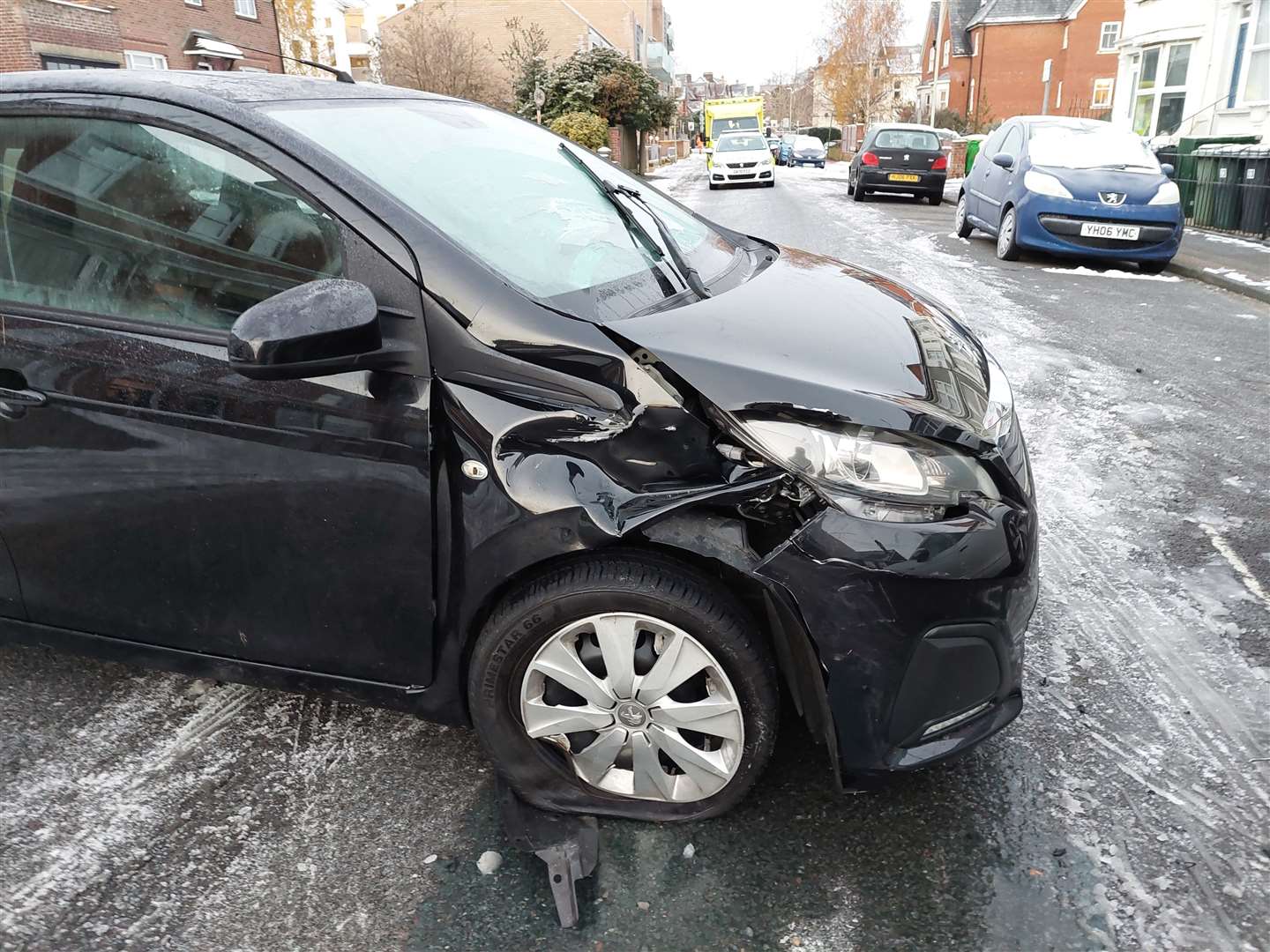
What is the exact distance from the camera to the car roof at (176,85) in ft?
7.65

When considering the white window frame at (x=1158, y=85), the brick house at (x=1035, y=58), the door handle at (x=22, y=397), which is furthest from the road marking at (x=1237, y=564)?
the brick house at (x=1035, y=58)

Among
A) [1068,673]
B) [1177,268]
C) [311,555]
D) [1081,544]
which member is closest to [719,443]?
[311,555]

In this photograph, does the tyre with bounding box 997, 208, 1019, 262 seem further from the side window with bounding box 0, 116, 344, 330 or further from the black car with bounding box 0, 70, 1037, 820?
the side window with bounding box 0, 116, 344, 330

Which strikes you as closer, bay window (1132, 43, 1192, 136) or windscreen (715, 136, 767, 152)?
bay window (1132, 43, 1192, 136)

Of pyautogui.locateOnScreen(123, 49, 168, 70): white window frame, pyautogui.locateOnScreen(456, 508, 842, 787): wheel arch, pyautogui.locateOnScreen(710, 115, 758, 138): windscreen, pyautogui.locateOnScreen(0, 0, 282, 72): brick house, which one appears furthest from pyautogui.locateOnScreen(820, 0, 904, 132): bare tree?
pyautogui.locateOnScreen(456, 508, 842, 787): wheel arch

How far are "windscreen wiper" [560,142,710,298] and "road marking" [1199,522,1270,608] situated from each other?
2324 millimetres

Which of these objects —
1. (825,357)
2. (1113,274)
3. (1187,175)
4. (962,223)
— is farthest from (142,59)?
(825,357)

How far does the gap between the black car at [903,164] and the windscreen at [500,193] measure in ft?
60.0

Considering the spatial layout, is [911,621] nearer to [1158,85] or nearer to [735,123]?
[1158,85]

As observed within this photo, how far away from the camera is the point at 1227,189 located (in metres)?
12.8

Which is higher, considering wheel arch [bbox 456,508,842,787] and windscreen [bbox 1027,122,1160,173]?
windscreen [bbox 1027,122,1160,173]

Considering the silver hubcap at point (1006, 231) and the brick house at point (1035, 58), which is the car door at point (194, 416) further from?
the brick house at point (1035, 58)

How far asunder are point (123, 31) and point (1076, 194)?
79.1ft

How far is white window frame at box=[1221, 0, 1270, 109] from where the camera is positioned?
1750cm
